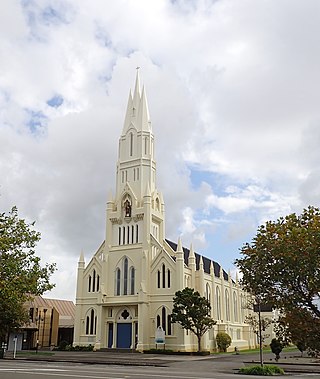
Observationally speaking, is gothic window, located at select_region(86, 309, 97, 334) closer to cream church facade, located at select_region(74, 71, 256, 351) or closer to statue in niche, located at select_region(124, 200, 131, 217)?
cream church facade, located at select_region(74, 71, 256, 351)

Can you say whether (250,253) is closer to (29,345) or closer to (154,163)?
(154,163)

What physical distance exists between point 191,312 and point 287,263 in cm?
3001

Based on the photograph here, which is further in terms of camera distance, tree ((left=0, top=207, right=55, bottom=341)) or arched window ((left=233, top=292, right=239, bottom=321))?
arched window ((left=233, top=292, right=239, bottom=321))

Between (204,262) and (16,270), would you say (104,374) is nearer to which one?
(16,270)

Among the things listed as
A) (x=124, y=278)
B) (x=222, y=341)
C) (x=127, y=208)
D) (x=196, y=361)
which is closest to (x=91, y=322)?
(x=124, y=278)

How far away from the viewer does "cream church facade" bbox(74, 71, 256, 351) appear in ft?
173

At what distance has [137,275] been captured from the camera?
54719mm

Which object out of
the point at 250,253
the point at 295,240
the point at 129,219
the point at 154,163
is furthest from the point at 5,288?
the point at 154,163

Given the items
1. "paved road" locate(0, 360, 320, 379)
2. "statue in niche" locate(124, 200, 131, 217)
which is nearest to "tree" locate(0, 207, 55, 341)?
"paved road" locate(0, 360, 320, 379)

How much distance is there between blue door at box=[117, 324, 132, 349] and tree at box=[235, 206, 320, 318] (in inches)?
1424

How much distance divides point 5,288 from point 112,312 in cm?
3355

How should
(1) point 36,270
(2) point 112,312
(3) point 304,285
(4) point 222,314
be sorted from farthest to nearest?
(4) point 222,314, (2) point 112,312, (1) point 36,270, (3) point 304,285

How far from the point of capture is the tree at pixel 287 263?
57.8 ft

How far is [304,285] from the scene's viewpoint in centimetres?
1805
